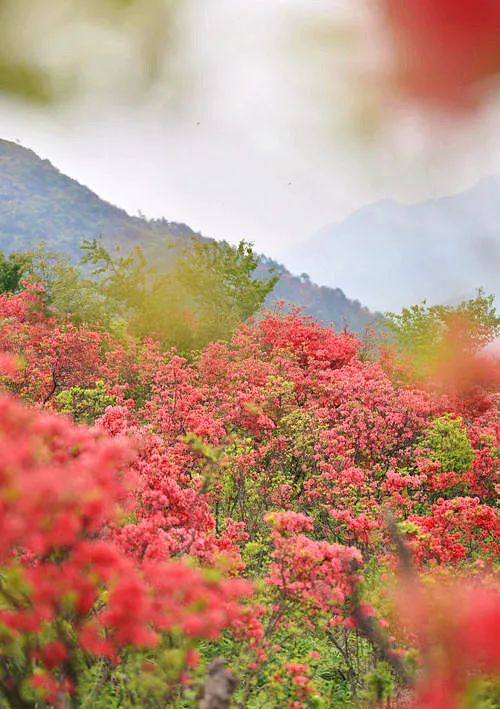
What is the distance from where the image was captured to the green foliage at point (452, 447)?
12.0 meters

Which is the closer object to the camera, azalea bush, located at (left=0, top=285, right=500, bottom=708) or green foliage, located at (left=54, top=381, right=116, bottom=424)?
azalea bush, located at (left=0, top=285, right=500, bottom=708)

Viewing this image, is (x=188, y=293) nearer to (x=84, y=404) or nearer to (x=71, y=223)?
(x=84, y=404)

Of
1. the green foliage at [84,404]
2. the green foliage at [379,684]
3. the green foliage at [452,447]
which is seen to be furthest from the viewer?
the green foliage at [84,404]

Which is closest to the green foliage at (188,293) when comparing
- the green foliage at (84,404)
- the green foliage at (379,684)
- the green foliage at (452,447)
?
the green foliage at (84,404)

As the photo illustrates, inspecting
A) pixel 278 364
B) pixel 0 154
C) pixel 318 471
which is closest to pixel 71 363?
pixel 278 364

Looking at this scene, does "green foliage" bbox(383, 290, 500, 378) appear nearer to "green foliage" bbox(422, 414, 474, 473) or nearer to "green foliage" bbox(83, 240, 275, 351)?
"green foliage" bbox(83, 240, 275, 351)

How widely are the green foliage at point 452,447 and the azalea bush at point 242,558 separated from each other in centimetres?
5

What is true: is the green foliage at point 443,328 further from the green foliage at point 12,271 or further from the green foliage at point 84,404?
the green foliage at point 12,271

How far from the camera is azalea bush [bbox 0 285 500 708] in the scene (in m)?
3.57

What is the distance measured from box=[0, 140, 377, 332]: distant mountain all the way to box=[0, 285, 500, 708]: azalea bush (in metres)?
102

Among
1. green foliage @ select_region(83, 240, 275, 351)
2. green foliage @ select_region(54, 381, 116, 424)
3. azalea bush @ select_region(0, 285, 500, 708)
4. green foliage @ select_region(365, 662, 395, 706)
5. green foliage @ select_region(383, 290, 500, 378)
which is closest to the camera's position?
azalea bush @ select_region(0, 285, 500, 708)

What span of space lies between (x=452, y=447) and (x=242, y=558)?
6243 millimetres

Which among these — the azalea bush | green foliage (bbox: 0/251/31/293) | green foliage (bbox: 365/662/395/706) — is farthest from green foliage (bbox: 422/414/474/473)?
green foliage (bbox: 0/251/31/293)

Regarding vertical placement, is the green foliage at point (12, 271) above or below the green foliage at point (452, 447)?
below
